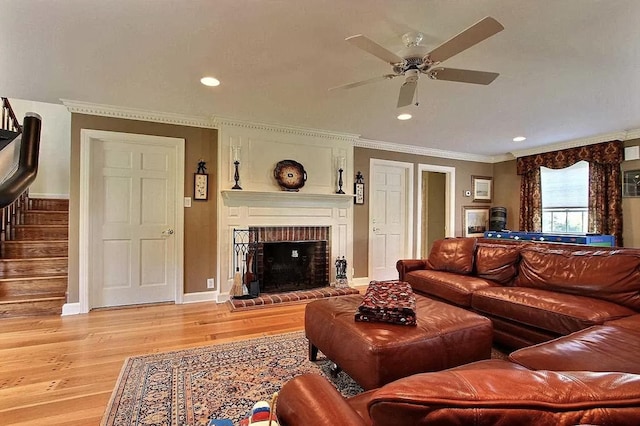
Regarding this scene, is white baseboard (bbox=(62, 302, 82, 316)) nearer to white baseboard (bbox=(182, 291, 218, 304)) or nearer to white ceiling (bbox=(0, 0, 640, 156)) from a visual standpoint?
white baseboard (bbox=(182, 291, 218, 304))

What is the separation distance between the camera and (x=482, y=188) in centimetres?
627

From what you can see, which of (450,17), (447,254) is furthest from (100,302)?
(450,17)

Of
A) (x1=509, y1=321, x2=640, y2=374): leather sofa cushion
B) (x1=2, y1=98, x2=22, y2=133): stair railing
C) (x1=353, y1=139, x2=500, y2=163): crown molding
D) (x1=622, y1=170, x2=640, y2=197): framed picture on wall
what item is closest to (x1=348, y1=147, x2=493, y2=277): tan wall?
(x1=353, y1=139, x2=500, y2=163): crown molding

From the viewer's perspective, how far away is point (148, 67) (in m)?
2.63

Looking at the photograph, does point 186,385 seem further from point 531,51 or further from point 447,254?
point 531,51

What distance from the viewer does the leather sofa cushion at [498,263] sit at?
305cm

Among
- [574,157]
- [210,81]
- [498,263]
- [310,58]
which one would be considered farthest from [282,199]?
[574,157]

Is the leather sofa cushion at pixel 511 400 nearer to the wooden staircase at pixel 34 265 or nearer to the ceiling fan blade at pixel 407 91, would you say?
the ceiling fan blade at pixel 407 91

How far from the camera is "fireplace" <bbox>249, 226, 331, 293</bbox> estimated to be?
14.2 ft

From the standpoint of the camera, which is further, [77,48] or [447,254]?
[447,254]

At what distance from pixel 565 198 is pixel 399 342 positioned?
5247mm

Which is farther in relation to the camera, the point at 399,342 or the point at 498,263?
the point at 498,263

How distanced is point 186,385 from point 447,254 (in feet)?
9.43

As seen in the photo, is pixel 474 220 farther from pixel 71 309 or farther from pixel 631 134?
pixel 71 309
